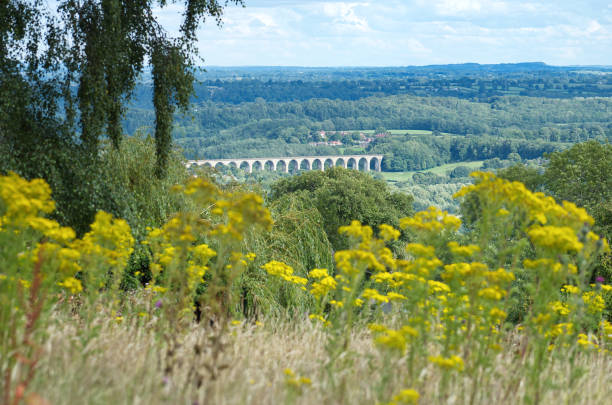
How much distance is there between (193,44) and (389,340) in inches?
281

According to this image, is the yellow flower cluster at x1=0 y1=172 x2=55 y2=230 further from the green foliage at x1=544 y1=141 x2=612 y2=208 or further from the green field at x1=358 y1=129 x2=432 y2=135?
the green field at x1=358 y1=129 x2=432 y2=135

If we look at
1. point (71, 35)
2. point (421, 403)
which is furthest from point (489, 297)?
point (71, 35)

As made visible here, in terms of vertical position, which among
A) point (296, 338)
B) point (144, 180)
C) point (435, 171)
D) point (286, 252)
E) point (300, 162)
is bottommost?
point (435, 171)

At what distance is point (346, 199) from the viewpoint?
25.4 m

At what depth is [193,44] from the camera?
918 centimetres

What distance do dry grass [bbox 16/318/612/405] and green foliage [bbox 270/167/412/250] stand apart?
61.9 feet

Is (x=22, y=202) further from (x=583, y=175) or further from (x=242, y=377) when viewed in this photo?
(x=583, y=175)

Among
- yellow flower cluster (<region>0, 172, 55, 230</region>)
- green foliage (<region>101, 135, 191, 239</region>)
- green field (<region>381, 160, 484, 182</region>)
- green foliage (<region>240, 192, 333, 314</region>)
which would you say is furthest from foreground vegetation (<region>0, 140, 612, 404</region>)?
green field (<region>381, 160, 484, 182</region>)

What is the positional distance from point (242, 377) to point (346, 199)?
72.5 ft

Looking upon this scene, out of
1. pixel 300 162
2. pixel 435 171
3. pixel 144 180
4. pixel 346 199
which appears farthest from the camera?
pixel 300 162

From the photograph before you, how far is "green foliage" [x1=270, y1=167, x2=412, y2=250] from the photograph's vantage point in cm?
2523

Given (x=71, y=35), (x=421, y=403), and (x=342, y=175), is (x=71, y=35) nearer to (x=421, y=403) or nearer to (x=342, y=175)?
(x=421, y=403)

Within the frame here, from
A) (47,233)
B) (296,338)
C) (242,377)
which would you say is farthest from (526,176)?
(47,233)

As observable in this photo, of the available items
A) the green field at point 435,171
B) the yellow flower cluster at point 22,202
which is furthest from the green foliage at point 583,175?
the green field at point 435,171
